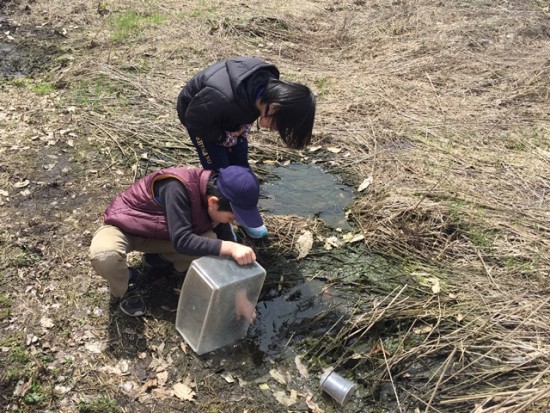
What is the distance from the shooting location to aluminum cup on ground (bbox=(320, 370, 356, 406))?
2.89 meters

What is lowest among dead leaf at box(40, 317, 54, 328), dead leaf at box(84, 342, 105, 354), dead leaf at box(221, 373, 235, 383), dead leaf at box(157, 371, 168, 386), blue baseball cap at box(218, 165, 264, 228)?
dead leaf at box(40, 317, 54, 328)

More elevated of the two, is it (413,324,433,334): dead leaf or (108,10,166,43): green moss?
(413,324,433,334): dead leaf

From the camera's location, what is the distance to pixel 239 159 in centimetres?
394

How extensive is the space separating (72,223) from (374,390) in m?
2.63

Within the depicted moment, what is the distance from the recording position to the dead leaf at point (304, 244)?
3.90 meters

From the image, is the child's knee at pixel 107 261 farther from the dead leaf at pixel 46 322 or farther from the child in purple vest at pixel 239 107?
the child in purple vest at pixel 239 107

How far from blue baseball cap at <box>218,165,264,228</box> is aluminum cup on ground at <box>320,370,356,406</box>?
3.22 feet

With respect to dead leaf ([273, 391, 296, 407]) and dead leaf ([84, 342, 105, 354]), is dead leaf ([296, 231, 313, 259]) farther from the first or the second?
dead leaf ([84, 342, 105, 354])

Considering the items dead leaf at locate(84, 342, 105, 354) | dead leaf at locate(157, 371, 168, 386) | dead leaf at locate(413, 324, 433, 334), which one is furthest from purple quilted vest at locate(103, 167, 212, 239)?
dead leaf at locate(413, 324, 433, 334)

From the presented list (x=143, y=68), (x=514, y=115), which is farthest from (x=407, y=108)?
(x=143, y=68)

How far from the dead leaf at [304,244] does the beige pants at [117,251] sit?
0.84 m

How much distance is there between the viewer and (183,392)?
2.91 meters

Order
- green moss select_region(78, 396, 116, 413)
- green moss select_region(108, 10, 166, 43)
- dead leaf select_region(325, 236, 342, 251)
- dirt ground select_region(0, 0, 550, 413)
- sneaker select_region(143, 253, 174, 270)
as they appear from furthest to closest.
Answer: green moss select_region(108, 10, 166, 43)
dead leaf select_region(325, 236, 342, 251)
sneaker select_region(143, 253, 174, 270)
dirt ground select_region(0, 0, 550, 413)
green moss select_region(78, 396, 116, 413)

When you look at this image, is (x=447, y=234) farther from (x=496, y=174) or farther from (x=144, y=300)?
(x=144, y=300)
